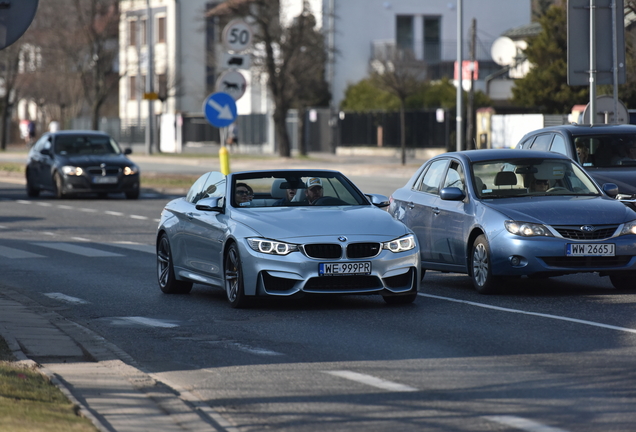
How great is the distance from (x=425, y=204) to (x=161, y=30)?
70152mm

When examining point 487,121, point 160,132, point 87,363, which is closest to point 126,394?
point 87,363

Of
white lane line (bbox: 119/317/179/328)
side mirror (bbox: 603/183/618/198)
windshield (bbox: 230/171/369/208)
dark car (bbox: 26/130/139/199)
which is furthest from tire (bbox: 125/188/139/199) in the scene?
white lane line (bbox: 119/317/179/328)

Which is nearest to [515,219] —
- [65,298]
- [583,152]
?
[65,298]

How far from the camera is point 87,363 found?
334 inches

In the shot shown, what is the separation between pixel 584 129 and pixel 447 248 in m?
4.78

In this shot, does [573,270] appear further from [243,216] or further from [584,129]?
[584,129]

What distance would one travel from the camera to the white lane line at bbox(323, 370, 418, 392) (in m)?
7.39

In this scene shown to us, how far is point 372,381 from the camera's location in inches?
300

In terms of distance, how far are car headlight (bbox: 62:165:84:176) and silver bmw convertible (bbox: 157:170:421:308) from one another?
17872mm

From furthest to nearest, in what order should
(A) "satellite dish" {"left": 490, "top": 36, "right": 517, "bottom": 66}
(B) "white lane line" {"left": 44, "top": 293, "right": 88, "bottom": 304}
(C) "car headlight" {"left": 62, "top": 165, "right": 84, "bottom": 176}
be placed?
(A) "satellite dish" {"left": 490, "top": 36, "right": 517, "bottom": 66} < (C) "car headlight" {"left": 62, "top": 165, "right": 84, "bottom": 176} < (B) "white lane line" {"left": 44, "top": 293, "right": 88, "bottom": 304}

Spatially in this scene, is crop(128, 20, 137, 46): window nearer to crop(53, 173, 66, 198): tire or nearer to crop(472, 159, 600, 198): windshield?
crop(53, 173, 66, 198): tire

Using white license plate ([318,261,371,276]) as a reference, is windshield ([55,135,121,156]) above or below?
above

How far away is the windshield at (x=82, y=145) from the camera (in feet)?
102

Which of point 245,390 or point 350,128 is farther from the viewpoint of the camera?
point 350,128
